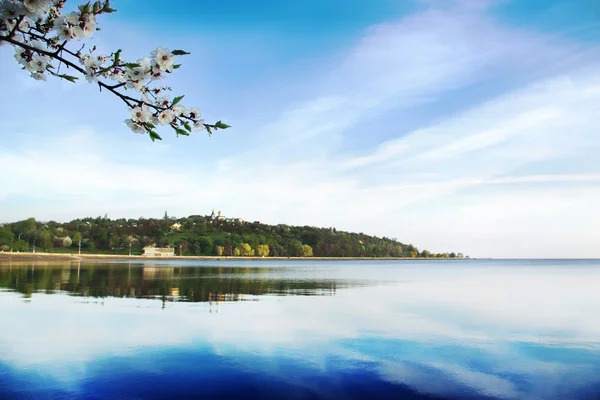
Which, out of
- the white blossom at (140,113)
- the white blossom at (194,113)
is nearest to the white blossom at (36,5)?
the white blossom at (140,113)

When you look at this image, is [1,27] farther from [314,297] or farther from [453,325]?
[314,297]

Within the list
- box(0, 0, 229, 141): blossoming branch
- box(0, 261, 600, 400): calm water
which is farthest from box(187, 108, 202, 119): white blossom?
box(0, 261, 600, 400): calm water

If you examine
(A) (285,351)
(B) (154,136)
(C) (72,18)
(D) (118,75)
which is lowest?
(A) (285,351)

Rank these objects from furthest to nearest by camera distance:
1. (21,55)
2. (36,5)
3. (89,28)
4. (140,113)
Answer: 1. (21,55)
2. (140,113)
3. (89,28)
4. (36,5)

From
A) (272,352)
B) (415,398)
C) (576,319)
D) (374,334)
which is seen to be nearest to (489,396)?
(415,398)

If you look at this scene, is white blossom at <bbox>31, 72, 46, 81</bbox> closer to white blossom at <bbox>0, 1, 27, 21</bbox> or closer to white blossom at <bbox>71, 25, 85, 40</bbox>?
white blossom at <bbox>71, 25, 85, 40</bbox>

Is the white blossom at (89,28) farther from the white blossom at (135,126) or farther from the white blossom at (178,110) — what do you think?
the white blossom at (178,110)

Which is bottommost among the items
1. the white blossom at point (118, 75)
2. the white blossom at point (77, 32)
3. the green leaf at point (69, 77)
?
the green leaf at point (69, 77)

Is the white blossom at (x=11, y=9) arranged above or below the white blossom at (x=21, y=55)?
above

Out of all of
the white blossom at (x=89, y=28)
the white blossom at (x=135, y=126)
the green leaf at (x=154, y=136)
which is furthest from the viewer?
A: the white blossom at (x=135, y=126)

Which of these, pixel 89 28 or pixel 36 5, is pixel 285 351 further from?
pixel 36 5

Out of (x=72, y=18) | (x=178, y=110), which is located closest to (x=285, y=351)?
(x=178, y=110)

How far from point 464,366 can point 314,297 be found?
2389 cm

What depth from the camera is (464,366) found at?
630 inches
